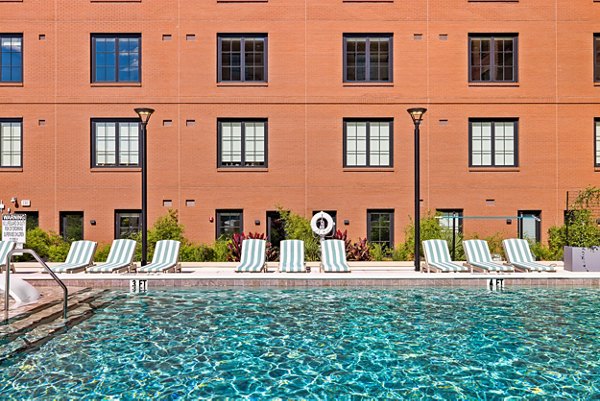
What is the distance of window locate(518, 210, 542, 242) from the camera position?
757 inches

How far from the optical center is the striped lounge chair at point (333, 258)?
45.1ft

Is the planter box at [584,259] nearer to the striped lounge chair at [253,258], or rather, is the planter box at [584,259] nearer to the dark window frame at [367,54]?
the striped lounge chair at [253,258]

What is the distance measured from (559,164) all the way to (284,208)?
1024 centimetres

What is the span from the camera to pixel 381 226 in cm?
1942

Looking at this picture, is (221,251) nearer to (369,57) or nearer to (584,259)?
(369,57)

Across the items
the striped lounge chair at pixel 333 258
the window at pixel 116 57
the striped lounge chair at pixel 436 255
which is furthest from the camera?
the window at pixel 116 57

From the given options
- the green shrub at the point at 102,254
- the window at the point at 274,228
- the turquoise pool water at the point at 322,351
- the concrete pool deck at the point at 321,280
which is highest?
the window at the point at 274,228

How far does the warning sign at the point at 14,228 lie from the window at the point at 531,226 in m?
16.8

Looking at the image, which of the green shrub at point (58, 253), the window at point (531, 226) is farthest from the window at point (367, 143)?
the green shrub at point (58, 253)

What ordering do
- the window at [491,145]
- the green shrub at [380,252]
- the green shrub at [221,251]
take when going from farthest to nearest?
the window at [491,145] < the green shrub at [380,252] < the green shrub at [221,251]

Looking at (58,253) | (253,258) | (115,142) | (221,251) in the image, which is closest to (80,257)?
(58,253)

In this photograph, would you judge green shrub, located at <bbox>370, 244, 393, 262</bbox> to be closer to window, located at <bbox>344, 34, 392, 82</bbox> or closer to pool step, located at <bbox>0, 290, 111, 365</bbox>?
window, located at <bbox>344, 34, 392, 82</bbox>

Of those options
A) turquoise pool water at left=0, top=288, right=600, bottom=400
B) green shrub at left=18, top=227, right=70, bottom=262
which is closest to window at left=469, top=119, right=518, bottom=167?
turquoise pool water at left=0, top=288, right=600, bottom=400

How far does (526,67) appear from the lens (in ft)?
64.1
